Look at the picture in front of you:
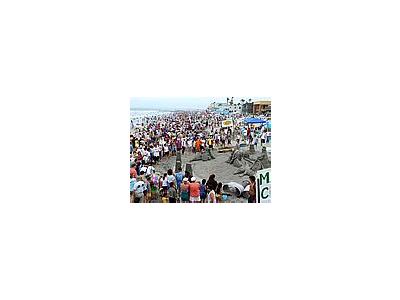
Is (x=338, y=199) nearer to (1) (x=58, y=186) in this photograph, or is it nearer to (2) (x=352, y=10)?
(2) (x=352, y=10)

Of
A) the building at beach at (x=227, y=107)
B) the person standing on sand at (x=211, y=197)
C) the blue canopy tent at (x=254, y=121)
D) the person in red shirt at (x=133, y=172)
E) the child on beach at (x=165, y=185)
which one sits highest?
the building at beach at (x=227, y=107)

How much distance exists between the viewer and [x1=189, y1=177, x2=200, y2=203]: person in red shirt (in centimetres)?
588

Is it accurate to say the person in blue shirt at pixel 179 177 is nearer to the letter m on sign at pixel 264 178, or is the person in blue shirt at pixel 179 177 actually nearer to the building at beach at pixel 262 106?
the letter m on sign at pixel 264 178

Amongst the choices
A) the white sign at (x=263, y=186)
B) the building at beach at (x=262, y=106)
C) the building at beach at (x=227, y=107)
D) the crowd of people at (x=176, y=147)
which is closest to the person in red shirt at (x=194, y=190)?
the crowd of people at (x=176, y=147)

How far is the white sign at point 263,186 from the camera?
585 cm

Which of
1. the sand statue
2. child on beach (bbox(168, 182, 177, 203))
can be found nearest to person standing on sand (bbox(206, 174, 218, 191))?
the sand statue

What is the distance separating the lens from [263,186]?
5859 mm

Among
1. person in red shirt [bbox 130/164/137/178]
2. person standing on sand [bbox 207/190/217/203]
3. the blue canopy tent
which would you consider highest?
the blue canopy tent

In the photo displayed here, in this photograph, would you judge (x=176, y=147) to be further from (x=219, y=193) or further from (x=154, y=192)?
(x=219, y=193)

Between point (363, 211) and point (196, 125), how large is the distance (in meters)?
1.58

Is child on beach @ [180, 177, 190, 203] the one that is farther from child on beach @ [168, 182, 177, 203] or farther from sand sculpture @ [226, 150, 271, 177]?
sand sculpture @ [226, 150, 271, 177]

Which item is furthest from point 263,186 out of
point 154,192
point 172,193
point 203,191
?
point 154,192

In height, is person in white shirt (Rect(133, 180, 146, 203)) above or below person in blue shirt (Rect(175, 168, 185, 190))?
below

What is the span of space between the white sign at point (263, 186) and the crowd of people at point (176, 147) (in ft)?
0.26
